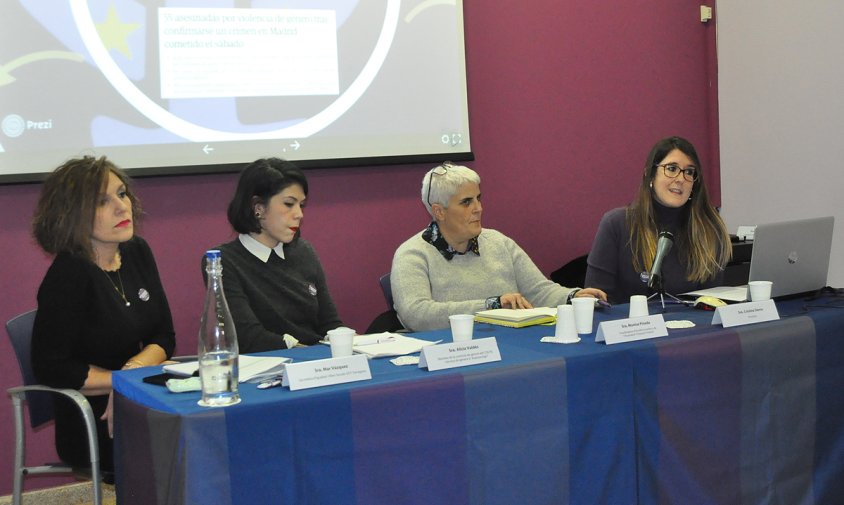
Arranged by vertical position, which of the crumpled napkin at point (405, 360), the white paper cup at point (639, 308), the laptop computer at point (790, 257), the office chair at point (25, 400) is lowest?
the office chair at point (25, 400)

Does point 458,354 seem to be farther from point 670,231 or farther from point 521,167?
point 521,167

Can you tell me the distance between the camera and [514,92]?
159 inches

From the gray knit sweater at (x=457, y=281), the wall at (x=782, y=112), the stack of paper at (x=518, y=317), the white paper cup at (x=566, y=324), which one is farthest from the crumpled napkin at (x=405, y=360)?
the wall at (x=782, y=112)

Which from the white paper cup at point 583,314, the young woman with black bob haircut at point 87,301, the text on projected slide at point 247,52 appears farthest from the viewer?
the text on projected slide at point 247,52

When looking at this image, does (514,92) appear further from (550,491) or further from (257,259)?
(550,491)

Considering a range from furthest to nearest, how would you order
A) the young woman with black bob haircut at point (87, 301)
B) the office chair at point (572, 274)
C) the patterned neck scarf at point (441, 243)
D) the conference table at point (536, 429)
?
the office chair at point (572, 274) < the patterned neck scarf at point (441, 243) < the young woman with black bob haircut at point (87, 301) < the conference table at point (536, 429)

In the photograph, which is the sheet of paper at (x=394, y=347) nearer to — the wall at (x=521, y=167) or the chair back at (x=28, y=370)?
the chair back at (x=28, y=370)

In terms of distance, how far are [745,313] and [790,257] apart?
1.27 ft

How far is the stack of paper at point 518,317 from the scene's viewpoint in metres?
2.34

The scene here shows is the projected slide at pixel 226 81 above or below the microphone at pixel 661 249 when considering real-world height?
above

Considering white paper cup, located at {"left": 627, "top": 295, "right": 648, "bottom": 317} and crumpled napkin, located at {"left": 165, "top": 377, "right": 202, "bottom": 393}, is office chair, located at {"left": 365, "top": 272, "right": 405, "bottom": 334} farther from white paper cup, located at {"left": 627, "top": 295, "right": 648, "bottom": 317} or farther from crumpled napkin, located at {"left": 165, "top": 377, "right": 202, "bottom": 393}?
crumpled napkin, located at {"left": 165, "top": 377, "right": 202, "bottom": 393}

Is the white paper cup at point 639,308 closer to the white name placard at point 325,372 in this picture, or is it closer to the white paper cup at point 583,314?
the white paper cup at point 583,314

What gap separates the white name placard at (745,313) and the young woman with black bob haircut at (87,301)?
5.21ft

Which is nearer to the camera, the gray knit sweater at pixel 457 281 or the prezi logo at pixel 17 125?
the gray knit sweater at pixel 457 281
